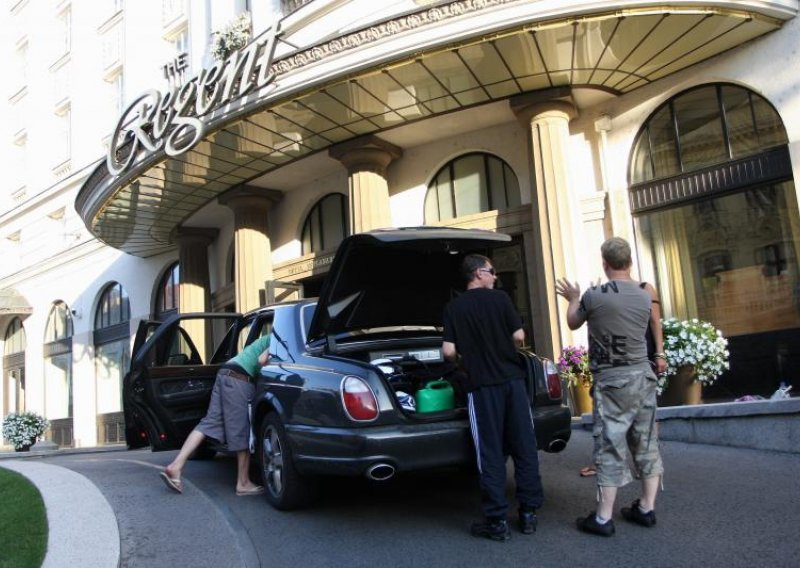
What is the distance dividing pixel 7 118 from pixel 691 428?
116 feet

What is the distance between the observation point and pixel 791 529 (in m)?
3.82

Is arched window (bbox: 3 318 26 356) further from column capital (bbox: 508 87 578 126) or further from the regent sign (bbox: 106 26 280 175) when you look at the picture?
column capital (bbox: 508 87 578 126)

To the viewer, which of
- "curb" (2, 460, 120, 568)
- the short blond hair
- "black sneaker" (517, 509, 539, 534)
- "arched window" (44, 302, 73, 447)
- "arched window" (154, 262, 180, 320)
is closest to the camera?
"curb" (2, 460, 120, 568)

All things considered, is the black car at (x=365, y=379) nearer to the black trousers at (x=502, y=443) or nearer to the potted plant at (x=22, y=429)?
the black trousers at (x=502, y=443)

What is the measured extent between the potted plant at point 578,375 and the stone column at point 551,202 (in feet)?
2.33

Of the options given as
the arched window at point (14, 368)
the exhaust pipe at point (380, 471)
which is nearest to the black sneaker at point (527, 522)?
the exhaust pipe at point (380, 471)

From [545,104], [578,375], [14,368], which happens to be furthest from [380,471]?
[14,368]

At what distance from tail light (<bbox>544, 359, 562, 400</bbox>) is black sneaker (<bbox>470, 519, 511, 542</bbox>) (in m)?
1.12

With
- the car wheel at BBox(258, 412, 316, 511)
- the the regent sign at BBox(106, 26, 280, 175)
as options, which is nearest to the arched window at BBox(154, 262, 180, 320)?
the the regent sign at BBox(106, 26, 280, 175)

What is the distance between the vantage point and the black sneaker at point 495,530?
3.83 meters

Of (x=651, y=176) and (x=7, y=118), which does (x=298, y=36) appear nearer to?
(x=651, y=176)

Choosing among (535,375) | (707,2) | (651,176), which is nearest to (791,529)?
(535,375)

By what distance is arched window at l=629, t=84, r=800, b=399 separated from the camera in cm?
1032

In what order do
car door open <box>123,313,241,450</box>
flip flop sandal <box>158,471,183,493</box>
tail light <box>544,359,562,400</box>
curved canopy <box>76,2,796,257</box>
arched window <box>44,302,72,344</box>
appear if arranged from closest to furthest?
1. tail light <box>544,359,562,400</box>
2. flip flop sandal <box>158,471,183,493</box>
3. car door open <box>123,313,241,450</box>
4. curved canopy <box>76,2,796,257</box>
5. arched window <box>44,302,72,344</box>
